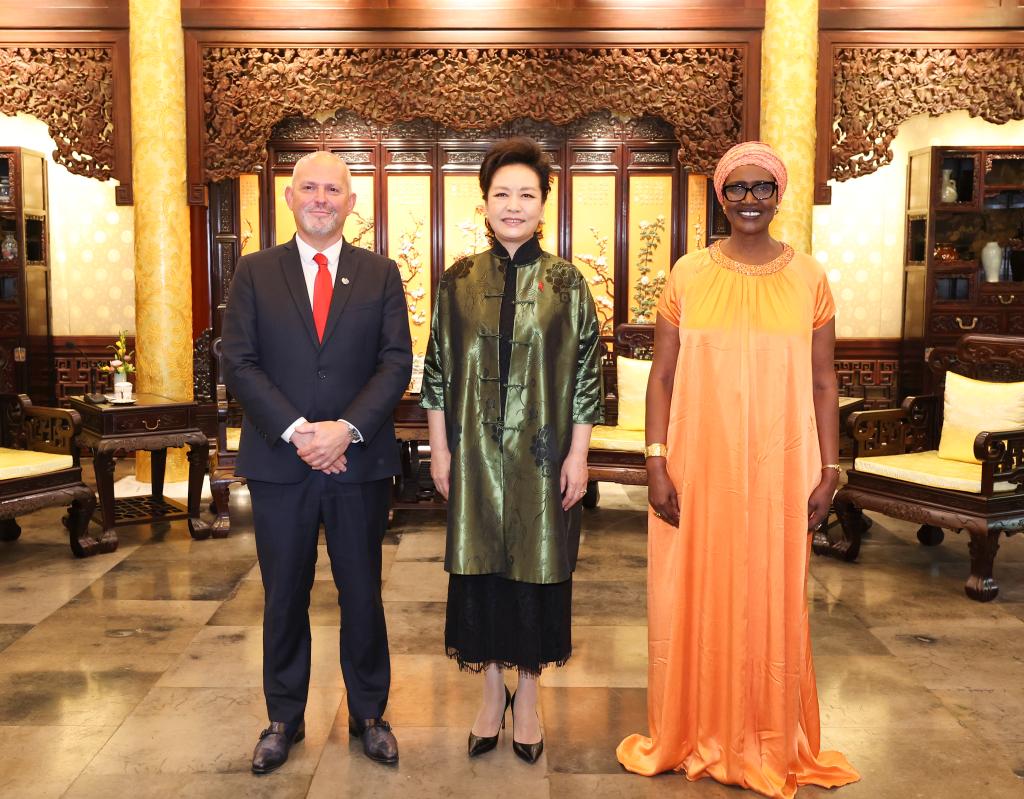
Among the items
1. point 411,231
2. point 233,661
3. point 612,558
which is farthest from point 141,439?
point 411,231

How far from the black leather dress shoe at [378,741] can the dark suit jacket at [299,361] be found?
0.62 metres

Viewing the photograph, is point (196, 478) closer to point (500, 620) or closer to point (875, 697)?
point (500, 620)

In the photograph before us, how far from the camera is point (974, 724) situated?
2771mm

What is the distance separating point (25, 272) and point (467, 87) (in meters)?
3.41

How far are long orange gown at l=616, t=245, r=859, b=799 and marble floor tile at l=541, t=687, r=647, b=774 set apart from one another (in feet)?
0.60

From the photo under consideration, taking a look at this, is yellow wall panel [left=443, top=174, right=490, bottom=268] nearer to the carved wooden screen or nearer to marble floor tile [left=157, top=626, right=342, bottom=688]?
the carved wooden screen

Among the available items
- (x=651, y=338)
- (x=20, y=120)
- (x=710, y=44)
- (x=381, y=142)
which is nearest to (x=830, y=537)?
(x=651, y=338)

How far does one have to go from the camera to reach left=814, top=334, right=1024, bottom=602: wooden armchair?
3.96 meters

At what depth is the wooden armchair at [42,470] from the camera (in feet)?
14.0

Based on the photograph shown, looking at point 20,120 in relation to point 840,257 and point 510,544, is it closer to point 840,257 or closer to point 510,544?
point 840,257

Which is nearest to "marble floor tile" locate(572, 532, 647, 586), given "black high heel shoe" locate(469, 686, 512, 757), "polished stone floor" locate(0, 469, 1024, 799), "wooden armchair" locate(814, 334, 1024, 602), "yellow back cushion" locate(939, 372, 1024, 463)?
"polished stone floor" locate(0, 469, 1024, 799)

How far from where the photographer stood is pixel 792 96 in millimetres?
5918

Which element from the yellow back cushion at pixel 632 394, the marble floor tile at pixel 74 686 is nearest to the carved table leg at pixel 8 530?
the marble floor tile at pixel 74 686

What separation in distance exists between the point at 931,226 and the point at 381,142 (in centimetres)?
394
